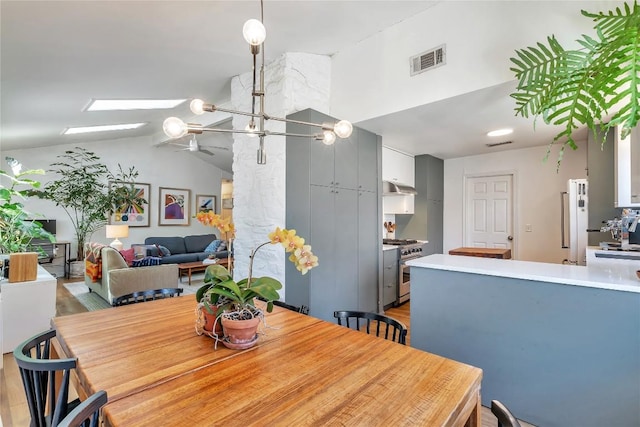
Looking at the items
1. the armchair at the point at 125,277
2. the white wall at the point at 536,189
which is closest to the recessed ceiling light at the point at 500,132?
the white wall at the point at 536,189

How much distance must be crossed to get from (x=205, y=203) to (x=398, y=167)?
5844 mm

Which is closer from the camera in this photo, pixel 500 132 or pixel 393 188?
pixel 500 132

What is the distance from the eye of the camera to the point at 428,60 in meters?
2.62

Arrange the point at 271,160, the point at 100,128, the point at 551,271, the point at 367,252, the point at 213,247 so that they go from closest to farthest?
1. the point at 551,271
2. the point at 271,160
3. the point at 367,252
4. the point at 100,128
5. the point at 213,247

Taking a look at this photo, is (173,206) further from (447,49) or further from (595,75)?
(595,75)

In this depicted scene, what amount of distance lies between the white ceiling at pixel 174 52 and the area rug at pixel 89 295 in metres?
2.63

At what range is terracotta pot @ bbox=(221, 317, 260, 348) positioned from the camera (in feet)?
4.18

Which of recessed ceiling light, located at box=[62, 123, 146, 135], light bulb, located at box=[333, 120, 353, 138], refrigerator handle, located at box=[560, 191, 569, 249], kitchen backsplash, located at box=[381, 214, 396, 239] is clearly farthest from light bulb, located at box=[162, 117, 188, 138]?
recessed ceiling light, located at box=[62, 123, 146, 135]

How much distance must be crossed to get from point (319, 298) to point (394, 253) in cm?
156

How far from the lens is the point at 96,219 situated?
6523mm

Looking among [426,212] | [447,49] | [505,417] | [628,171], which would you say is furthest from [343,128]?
[426,212]

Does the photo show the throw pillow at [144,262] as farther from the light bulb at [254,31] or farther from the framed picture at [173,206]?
the light bulb at [254,31]

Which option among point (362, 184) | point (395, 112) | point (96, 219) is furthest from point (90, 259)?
point (395, 112)

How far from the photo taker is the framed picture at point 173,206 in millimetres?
7773
